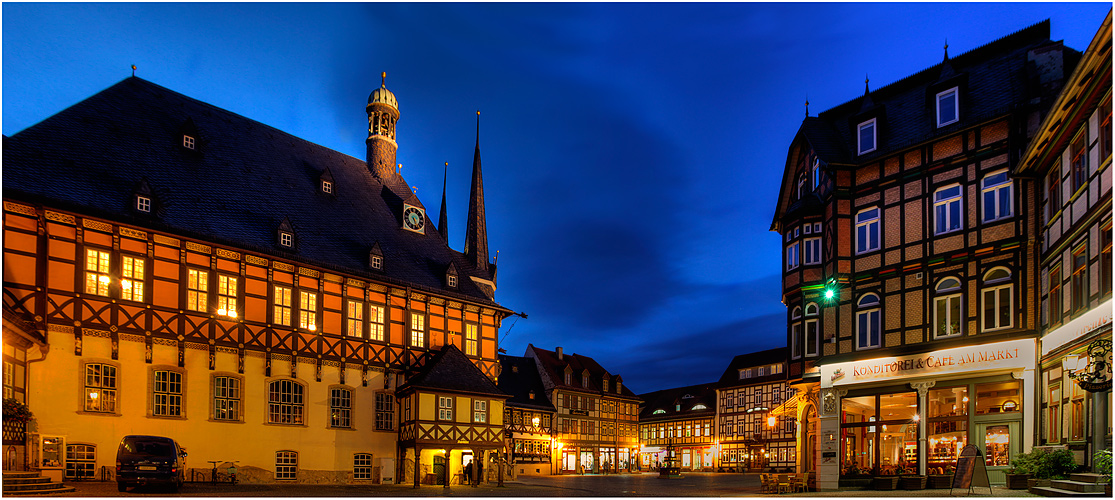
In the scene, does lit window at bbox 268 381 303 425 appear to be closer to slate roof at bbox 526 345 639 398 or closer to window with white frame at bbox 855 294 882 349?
window with white frame at bbox 855 294 882 349

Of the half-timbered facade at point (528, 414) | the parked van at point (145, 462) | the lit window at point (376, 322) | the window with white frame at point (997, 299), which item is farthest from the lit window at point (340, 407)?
the half-timbered facade at point (528, 414)

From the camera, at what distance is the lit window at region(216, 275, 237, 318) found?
93.8ft

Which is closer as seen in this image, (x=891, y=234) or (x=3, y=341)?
(x=3, y=341)

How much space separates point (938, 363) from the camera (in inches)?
943

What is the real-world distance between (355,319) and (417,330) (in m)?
3.27

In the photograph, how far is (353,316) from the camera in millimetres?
33125

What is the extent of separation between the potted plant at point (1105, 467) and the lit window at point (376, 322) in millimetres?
25579

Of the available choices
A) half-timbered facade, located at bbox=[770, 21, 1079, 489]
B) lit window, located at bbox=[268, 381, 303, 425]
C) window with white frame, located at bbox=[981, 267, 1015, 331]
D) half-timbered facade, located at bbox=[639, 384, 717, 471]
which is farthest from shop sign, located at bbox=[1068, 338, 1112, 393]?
half-timbered facade, located at bbox=[639, 384, 717, 471]

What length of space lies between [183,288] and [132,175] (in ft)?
14.7

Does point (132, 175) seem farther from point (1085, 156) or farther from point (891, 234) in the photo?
point (1085, 156)

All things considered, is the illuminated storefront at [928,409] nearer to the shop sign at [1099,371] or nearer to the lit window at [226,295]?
the shop sign at [1099,371]

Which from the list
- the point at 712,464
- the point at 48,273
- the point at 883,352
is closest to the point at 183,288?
the point at 48,273

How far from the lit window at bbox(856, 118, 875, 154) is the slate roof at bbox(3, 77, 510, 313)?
18764mm

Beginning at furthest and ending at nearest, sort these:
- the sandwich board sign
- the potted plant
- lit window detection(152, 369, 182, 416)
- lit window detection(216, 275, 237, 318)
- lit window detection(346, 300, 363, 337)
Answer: lit window detection(346, 300, 363, 337), lit window detection(216, 275, 237, 318), lit window detection(152, 369, 182, 416), the sandwich board sign, the potted plant
